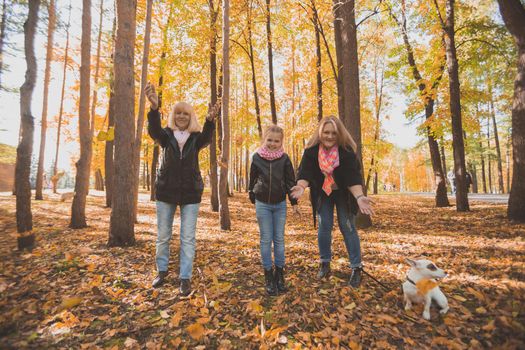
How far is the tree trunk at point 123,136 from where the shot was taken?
4.92 meters

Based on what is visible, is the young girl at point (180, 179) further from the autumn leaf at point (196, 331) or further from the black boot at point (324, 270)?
the black boot at point (324, 270)

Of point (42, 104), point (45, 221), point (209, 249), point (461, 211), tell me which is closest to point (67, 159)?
point (42, 104)

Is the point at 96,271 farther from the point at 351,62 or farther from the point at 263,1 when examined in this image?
the point at 263,1

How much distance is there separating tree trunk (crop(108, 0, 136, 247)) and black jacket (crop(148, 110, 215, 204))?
213 centimetres

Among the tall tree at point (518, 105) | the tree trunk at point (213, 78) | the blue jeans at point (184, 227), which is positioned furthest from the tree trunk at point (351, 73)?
the blue jeans at point (184, 227)

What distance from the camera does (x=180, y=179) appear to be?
10.6 ft

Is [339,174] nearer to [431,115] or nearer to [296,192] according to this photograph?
[296,192]

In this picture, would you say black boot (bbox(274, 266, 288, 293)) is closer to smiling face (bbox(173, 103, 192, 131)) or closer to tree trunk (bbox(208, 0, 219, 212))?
smiling face (bbox(173, 103, 192, 131))

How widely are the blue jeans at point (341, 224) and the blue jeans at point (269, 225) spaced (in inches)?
23.3

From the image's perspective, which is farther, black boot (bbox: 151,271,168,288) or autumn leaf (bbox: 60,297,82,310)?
black boot (bbox: 151,271,168,288)

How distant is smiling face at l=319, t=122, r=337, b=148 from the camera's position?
10.9ft

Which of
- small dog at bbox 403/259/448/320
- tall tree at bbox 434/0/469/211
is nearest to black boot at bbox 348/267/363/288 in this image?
small dog at bbox 403/259/448/320

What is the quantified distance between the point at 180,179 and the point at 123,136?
260 centimetres

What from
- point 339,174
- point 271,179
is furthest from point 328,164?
point 271,179
